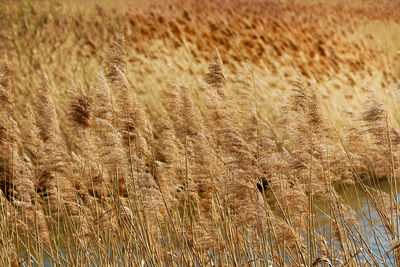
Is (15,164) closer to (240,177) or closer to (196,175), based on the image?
(196,175)

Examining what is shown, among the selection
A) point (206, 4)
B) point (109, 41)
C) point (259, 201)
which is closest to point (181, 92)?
point (259, 201)

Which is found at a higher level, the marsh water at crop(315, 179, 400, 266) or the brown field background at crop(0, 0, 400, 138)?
the brown field background at crop(0, 0, 400, 138)

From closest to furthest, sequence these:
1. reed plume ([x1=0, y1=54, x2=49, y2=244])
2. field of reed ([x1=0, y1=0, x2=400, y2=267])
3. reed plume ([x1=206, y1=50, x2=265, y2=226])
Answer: reed plume ([x1=206, y1=50, x2=265, y2=226])
field of reed ([x1=0, y1=0, x2=400, y2=267])
reed plume ([x1=0, y1=54, x2=49, y2=244])

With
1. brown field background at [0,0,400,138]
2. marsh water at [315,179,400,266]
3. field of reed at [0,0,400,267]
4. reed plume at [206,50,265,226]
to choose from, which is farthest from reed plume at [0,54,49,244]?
brown field background at [0,0,400,138]

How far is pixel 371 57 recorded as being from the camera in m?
9.38

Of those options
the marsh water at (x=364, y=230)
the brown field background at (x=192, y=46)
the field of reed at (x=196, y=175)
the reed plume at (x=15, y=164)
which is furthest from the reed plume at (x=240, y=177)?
the brown field background at (x=192, y=46)

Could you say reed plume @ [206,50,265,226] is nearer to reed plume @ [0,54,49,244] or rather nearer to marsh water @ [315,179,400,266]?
marsh water @ [315,179,400,266]

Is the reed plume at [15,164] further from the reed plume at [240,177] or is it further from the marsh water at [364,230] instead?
the reed plume at [240,177]

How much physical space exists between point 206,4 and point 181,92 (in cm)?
602

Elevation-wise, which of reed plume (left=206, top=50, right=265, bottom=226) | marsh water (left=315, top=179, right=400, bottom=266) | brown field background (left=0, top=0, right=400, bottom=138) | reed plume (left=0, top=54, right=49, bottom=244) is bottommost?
marsh water (left=315, top=179, right=400, bottom=266)

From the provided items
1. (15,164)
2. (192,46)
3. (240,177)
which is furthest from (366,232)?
(192,46)

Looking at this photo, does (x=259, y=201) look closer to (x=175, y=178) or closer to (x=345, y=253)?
(x=345, y=253)

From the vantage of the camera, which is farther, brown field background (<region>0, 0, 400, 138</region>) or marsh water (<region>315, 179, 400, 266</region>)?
brown field background (<region>0, 0, 400, 138</region>)

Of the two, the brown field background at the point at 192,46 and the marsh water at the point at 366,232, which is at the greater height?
the brown field background at the point at 192,46
